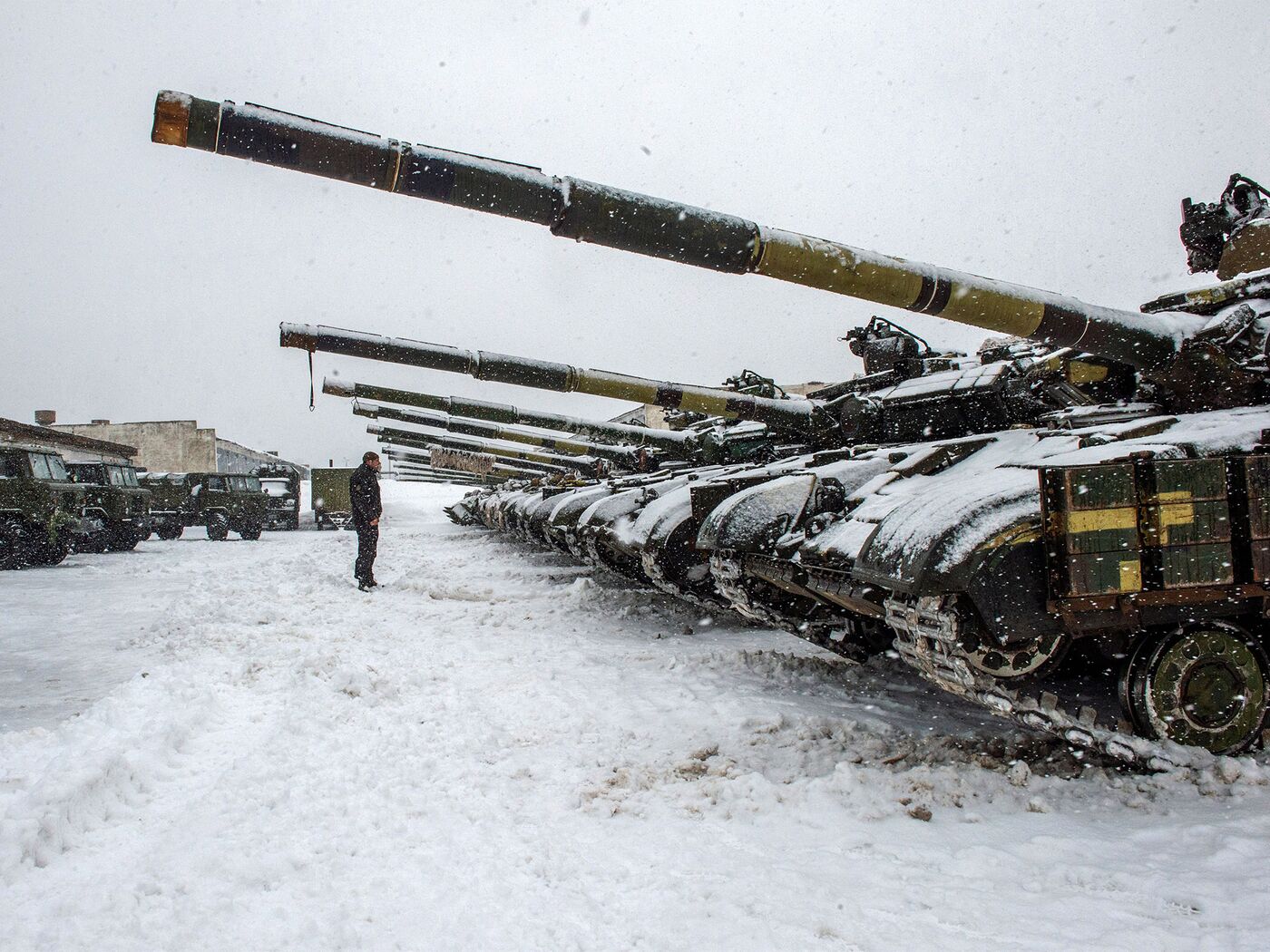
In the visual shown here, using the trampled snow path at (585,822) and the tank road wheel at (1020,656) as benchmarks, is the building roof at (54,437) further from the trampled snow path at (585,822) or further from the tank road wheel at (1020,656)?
the tank road wheel at (1020,656)

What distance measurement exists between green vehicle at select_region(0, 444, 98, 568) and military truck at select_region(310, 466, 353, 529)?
1243 cm

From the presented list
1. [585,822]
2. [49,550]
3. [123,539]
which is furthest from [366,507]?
[123,539]

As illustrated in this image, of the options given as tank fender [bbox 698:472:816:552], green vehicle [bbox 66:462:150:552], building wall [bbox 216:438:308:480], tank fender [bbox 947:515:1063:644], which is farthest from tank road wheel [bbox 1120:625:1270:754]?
building wall [bbox 216:438:308:480]

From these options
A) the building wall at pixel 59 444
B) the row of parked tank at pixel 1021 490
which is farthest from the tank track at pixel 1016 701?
the building wall at pixel 59 444

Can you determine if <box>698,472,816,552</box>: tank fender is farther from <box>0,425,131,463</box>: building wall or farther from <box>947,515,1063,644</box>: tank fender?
<box>0,425,131,463</box>: building wall

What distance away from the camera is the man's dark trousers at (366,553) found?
8.96 meters

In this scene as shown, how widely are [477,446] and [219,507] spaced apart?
22.3 feet

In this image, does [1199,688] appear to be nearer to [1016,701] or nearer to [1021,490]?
[1016,701]

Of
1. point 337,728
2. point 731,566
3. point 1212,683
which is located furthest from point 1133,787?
point 337,728

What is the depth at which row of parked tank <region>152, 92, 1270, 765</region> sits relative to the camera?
290 centimetres

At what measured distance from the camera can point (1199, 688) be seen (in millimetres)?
3182

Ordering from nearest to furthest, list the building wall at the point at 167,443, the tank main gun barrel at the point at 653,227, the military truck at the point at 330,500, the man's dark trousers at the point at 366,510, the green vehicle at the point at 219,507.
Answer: the tank main gun barrel at the point at 653,227 < the man's dark trousers at the point at 366,510 < the green vehicle at the point at 219,507 < the military truck at the point at 330,500 < the building wall at the point at 167,443

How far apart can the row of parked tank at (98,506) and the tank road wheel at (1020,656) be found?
1333 cm

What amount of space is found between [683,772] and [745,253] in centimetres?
210
